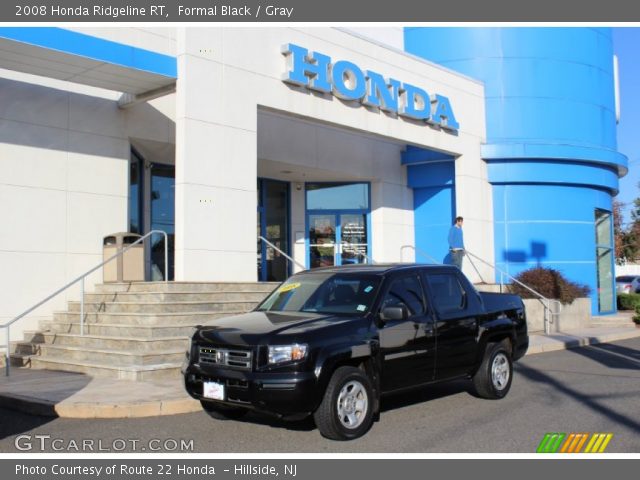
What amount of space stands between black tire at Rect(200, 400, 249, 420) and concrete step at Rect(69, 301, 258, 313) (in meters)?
4.24

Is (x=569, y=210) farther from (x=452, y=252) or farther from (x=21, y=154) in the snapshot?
(x=21, y=154)

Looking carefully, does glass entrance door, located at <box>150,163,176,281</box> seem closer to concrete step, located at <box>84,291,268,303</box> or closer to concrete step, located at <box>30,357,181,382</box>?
concrete step, located at <box>84,291,268,303</box>

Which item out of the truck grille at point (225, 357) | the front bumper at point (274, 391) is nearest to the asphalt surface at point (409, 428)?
the front bumper at point (274, 391)

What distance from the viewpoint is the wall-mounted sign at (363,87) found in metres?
15.4

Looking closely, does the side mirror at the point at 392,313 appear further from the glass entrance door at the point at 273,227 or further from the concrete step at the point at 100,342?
the glass entrance door at the point at 273,227

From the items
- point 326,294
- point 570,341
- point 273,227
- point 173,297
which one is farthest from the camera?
point 273,227

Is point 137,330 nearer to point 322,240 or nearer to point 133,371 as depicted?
point 133,371

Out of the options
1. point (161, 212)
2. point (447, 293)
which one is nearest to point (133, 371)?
point (447, 293)

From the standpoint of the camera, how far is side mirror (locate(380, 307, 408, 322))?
7.29 meters

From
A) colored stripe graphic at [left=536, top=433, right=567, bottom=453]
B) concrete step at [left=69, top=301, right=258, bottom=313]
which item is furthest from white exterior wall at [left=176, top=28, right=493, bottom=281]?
colored stripe graphic at [left=536, top=433, right=567, bottom=453]

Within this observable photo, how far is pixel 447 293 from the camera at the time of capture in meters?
8.62

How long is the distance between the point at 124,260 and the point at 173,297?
8.25 ft

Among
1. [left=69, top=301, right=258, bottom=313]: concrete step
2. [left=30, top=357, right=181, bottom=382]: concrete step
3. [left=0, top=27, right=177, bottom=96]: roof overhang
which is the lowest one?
[left=30, top=357, right=181, bottom=382]: concrete step

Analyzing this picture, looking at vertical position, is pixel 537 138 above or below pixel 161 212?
above
